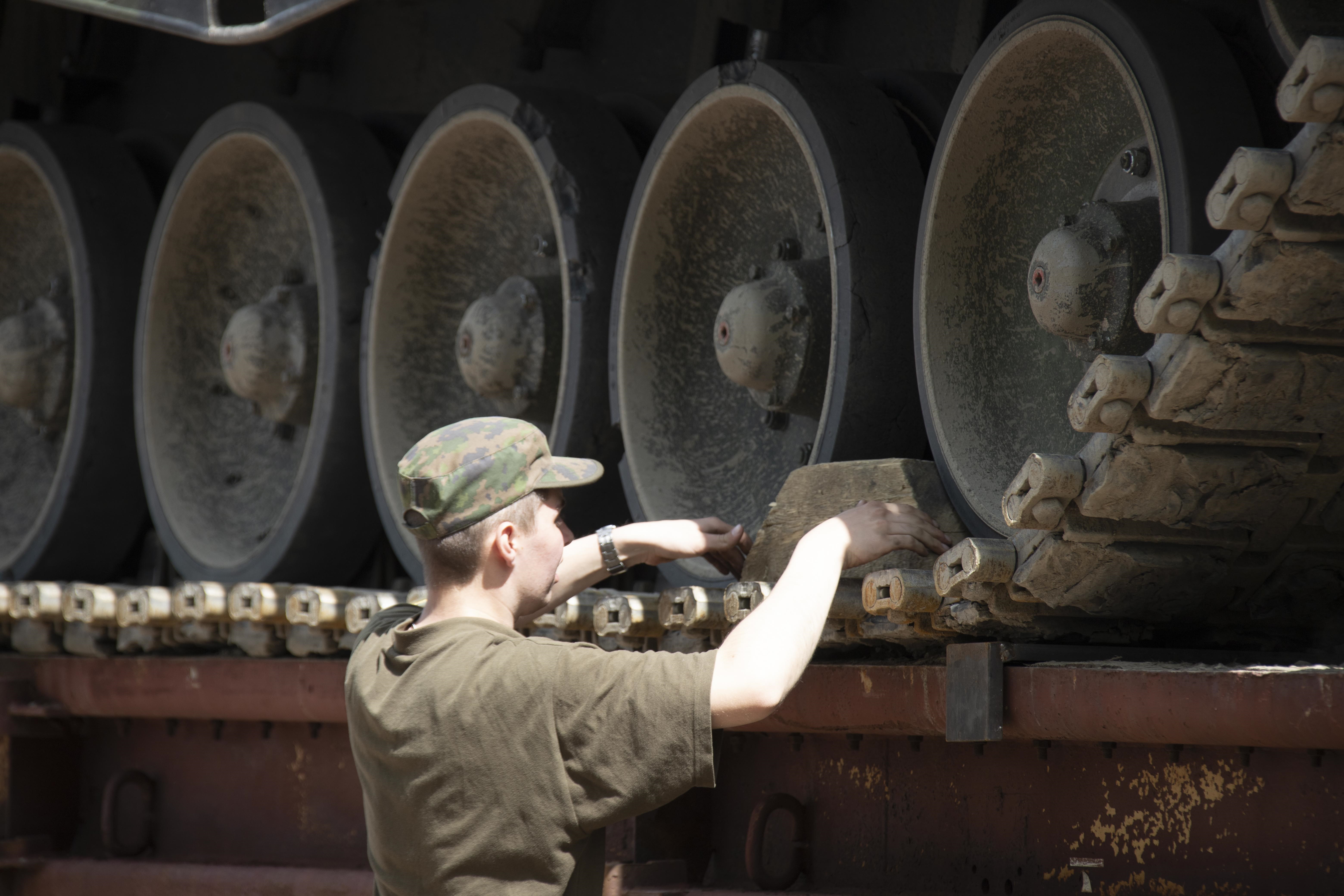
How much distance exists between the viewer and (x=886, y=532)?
2.44 meters

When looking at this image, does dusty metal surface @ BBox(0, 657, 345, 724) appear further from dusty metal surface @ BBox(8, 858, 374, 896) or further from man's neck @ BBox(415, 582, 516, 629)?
man's neck @ BBox(415, 582, 516, 629)

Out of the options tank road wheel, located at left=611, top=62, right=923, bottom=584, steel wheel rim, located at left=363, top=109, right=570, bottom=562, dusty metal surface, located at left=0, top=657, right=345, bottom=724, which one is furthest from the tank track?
steel wheel rim, located at left=363, top=109, right=570, bottom=562

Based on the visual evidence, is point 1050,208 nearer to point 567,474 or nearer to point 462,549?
point 567,474

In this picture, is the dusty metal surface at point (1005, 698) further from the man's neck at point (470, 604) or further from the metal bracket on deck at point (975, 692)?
the man's neck at point (470, 604)

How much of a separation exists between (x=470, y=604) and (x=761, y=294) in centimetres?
132

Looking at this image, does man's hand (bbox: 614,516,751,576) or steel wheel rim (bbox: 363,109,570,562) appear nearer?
man's hand (bbox: 614,516,751,576)

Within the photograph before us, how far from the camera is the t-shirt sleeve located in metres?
1.95

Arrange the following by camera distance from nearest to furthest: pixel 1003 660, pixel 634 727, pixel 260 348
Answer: pixel 634 727 → pixel 1003 660 → pixel 260 348

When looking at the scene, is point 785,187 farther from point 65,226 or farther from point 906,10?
point 65,226

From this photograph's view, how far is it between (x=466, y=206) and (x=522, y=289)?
330 millimetres

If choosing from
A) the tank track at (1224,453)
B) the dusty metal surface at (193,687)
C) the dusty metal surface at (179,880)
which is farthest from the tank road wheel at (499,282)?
the tank track at (1224,453)

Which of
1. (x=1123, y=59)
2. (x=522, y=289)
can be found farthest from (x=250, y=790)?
(x=1123, y=59)

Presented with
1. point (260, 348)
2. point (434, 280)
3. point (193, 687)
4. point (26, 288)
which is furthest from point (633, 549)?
point (26, 288)

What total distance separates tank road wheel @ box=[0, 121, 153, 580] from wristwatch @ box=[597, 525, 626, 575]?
2.41 metres
